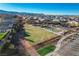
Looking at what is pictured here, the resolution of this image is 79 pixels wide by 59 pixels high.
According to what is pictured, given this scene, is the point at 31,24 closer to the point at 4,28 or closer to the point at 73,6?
the point at 4,28

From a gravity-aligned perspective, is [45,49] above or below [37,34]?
below

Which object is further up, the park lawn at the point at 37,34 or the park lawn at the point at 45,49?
the park lawn at the point at 37,34

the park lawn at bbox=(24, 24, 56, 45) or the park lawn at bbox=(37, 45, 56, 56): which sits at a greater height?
the park lawn at bbox=(24, 24, 56, 45)

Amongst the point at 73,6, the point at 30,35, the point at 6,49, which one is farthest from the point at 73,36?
the point at 6,49
